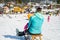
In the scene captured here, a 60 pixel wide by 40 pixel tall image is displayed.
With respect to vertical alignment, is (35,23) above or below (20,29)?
above

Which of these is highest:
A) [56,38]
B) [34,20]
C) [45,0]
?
A: [34,20]

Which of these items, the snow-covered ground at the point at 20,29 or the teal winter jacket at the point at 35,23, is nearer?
the teal winter jacket at the point at 35,23

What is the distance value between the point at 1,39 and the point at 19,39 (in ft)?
2.13

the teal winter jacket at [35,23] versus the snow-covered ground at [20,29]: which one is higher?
the teal winter jacket at [35,23]

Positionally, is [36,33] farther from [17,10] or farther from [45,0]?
[45,0]

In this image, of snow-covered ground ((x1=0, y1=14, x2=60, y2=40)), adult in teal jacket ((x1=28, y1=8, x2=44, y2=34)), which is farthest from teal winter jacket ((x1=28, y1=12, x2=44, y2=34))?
snow-covered ground ((x1=0, y1=14, x2=60, y2=40))

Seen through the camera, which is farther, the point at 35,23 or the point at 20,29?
the point at 20,29

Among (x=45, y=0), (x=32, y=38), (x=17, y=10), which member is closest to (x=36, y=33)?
(x=32, y=38)

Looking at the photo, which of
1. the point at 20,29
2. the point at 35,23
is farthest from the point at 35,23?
the point at 20,29

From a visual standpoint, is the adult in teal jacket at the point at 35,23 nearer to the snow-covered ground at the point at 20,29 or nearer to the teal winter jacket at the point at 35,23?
the teal winter jacket at the point at 35,23

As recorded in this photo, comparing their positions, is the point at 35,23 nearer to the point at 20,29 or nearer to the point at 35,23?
the point at 35,23

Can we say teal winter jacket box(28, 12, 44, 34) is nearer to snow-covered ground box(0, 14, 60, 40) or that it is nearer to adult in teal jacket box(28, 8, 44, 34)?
adult in teal jacket box(28, 8, 44, 34)

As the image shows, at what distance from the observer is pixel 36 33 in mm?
8016

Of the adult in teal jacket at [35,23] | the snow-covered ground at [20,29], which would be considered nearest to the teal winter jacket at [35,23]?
the adult in teal jacket at [35,23]
